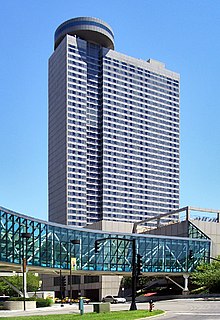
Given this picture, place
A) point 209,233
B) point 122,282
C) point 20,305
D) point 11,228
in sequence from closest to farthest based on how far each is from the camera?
point 20,305, point 11,228, point 209,233, point 122,282

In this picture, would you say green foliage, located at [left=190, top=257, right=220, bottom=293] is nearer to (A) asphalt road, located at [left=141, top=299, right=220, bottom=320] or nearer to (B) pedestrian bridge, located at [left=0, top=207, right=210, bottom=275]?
(B) pedestrian bridge, located at [left=0, top=207, right=210, bottom=275]

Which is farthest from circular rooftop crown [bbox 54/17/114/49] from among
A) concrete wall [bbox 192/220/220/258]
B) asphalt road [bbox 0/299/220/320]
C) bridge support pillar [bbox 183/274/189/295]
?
asphalt road [bbox 0/299/220/320]

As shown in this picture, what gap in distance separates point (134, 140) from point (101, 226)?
9038 cm

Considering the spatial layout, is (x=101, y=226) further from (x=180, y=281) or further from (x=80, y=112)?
(x=80, y=112)

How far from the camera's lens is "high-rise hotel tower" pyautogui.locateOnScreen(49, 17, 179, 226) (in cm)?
17912

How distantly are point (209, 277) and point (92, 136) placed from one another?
113 metres

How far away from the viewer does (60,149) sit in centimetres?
18262

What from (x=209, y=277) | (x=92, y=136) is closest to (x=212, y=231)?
(x=209, y=277)

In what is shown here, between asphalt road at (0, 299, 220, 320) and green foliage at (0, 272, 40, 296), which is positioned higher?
asphalt road at (0, 299, 220, 320)

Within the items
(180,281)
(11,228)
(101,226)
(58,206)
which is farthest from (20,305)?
(58,206)

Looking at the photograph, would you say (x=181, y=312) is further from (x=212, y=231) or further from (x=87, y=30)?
(x=87, y=30)

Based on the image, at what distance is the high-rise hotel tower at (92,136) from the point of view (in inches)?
7052

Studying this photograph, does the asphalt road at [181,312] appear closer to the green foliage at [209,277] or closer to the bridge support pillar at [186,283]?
the green foliage at [209,277]

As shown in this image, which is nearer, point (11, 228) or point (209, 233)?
point (11, 228)
